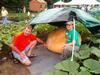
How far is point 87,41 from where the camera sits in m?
9.23

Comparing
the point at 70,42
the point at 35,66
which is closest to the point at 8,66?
the point at 35,66

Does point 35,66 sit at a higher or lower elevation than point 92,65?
lower

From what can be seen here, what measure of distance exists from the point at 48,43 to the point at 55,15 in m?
1.16

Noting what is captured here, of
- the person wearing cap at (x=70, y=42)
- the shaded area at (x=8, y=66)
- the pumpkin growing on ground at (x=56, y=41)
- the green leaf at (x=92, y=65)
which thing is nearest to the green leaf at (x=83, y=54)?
the person wearing cap at (x=70, y=42)

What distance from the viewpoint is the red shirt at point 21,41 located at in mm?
7754

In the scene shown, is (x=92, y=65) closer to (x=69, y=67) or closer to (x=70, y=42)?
(x=69, y=67)

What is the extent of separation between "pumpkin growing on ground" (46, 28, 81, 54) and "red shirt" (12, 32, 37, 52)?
3.16 feet

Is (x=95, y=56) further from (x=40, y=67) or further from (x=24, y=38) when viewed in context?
(x=24, y=38)

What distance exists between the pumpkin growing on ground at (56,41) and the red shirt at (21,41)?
964 millimetres

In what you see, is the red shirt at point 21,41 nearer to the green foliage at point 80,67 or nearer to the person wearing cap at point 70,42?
the person wearing cap at point 70,42

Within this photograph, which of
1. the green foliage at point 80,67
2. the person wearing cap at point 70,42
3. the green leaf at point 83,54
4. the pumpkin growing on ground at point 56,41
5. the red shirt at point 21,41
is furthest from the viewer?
the pumpkin growing on ground at point 56,41

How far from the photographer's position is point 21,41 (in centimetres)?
780

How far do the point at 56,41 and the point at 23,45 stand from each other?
1233mm

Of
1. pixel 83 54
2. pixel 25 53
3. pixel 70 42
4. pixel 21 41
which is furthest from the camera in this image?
pixel 25 53
